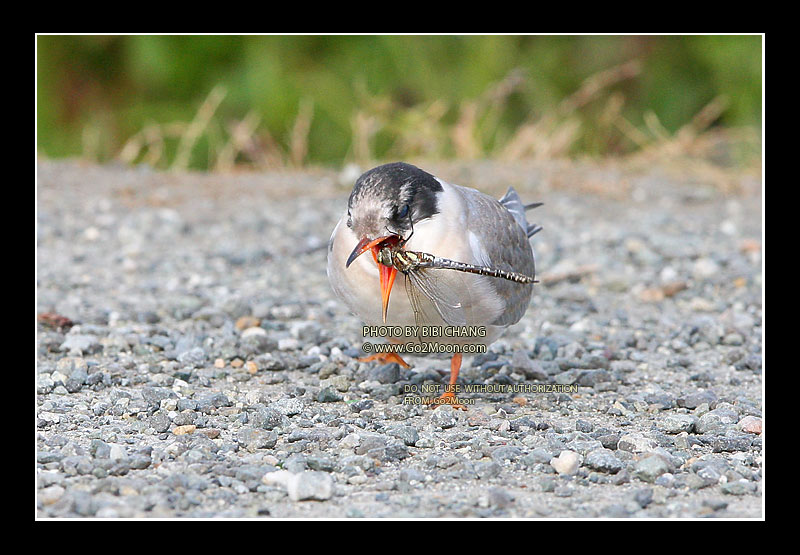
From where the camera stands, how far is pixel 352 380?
4.38 metres

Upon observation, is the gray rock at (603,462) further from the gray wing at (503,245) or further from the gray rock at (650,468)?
the gray wing at (503,245)

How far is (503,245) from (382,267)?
69 centimetres

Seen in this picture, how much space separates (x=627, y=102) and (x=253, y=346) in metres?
7.02

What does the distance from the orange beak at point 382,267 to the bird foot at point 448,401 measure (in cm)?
56

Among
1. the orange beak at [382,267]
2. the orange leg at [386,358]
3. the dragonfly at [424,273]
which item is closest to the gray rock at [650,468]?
the dragonfly at [424,273]

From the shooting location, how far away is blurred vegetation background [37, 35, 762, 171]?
9.41 m

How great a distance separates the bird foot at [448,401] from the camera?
13.4ft

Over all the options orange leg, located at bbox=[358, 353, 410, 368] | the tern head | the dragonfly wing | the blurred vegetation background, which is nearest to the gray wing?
the dragonfly wing

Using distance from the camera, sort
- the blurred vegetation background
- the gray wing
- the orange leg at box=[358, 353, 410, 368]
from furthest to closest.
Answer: the blurred vegetation background, the orange leg at box=[358, 353, 410, 368], the gray wing

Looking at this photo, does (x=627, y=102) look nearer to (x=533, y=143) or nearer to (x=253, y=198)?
(x=533, y=143)

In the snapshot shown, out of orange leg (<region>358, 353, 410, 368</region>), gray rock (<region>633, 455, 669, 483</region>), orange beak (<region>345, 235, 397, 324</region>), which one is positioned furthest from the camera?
orange leg (<region>358, 353, 410, 368</region>)

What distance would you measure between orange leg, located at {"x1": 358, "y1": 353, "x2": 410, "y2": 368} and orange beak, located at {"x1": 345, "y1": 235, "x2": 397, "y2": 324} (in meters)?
0.81

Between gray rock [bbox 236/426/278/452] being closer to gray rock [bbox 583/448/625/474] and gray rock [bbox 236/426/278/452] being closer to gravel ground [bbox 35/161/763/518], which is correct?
gravel ground [bbox 35/161/763/518]

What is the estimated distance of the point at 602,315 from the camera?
5.53 m
